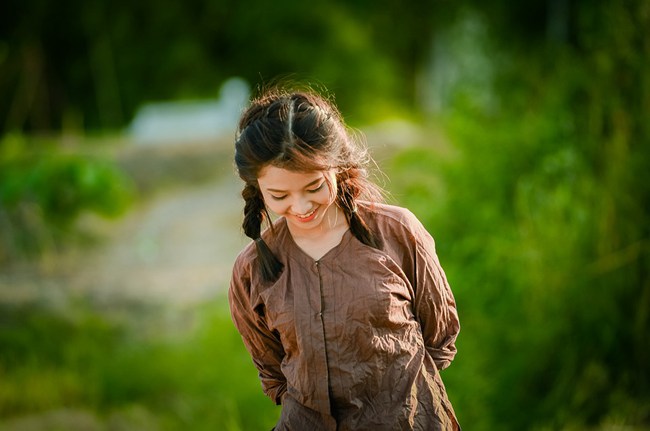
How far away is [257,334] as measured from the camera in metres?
1.87

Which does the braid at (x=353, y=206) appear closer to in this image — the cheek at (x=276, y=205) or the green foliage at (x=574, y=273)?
the cheek at (x=276, y=205)

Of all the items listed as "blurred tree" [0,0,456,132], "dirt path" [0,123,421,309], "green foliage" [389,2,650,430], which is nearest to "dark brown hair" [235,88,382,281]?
"green foliage" [389,2,650,430]

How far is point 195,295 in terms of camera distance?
5.98m

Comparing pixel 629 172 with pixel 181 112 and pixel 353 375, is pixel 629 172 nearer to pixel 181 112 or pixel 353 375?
pixel 353 375

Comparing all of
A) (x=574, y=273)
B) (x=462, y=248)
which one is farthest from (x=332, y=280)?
(x=462, y=248)

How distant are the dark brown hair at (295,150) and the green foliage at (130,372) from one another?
2152mm

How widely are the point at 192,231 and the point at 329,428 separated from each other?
6.21m

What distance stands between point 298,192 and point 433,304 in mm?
416

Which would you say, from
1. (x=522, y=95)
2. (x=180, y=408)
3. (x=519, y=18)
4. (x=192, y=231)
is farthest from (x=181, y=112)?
(x=180, y=408)

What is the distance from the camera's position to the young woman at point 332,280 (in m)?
1.69

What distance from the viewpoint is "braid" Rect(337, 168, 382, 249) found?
1.76 m

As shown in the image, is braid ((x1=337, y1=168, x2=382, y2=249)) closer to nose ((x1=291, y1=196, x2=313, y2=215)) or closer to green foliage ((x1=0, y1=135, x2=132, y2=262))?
nose ((x1=291, y1=196, x2=313, y2=215))

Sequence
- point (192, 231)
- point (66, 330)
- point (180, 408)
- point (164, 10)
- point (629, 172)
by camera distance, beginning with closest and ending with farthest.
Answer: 1. point (629, 172)
2. point (180, 408)
3. point (66, 330)
4. point (192, 231)
5. point (164, 10)

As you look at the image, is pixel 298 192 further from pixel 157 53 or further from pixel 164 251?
pixel 157 53
